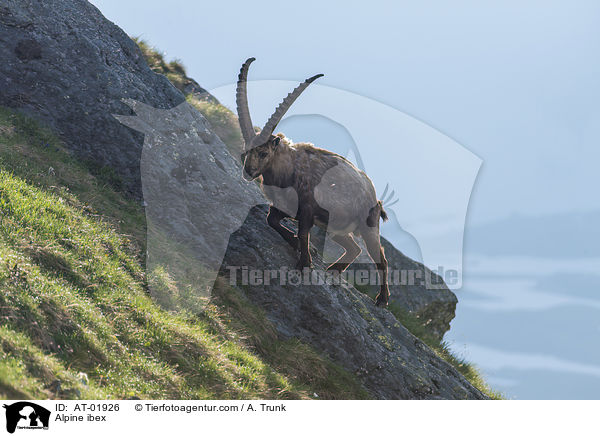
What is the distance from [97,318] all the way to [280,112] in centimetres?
618

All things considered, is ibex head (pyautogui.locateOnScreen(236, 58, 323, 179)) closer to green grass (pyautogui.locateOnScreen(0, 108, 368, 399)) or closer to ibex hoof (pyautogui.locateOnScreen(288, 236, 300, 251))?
ibex hoof (pyautogui.locateOnScreen(288, 236, 300, 251))

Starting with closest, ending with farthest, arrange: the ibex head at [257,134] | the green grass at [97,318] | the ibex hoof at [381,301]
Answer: the green grass at [97,318], the ibex head at [257,134], the ibex hoof at [381,301]

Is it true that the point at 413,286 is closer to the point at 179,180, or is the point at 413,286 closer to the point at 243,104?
the point at 179,180

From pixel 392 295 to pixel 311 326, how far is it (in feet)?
31.2

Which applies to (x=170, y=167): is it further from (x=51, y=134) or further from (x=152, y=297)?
(x=152, y=297)

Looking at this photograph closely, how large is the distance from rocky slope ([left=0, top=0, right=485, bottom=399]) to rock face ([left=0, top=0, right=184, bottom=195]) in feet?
0.09

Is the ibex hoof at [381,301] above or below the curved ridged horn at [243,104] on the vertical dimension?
below

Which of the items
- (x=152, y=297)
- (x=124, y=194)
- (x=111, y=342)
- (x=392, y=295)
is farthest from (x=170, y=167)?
(x=392, y=295)

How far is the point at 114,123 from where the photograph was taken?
1365cm

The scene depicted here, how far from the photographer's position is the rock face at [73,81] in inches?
528

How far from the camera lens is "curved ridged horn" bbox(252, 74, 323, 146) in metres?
11.8
